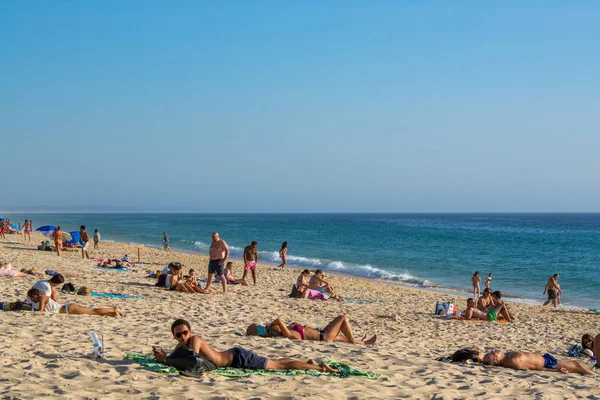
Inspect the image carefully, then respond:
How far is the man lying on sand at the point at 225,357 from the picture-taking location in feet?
21.2

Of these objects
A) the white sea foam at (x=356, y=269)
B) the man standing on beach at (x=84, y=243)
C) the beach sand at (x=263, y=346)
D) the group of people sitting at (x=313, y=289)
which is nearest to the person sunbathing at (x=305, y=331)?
the beach sand at (x=263, y=346)

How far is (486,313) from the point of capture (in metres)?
13.8

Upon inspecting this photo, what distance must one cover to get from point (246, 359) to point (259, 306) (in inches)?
272

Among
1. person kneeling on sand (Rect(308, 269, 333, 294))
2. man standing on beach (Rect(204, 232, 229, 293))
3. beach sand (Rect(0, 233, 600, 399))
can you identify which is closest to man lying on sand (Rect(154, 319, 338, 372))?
beach sand (Rect(0, 233, 600, 399))

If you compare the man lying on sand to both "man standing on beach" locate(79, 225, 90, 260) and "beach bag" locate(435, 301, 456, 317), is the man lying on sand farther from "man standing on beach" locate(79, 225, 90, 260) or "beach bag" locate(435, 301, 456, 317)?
"man standing on beach" locate(79, 225, 90, 260)

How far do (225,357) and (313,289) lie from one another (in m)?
9.17

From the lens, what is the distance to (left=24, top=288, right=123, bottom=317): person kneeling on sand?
9812mm

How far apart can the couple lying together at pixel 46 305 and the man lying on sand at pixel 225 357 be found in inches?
156

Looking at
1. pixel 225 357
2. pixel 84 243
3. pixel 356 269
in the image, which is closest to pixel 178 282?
pixel 225 357

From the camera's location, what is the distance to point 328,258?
38.4 meters

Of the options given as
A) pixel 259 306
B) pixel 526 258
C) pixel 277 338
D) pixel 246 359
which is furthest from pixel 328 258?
pixel 246 359

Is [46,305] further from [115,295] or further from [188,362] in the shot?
[188,362]

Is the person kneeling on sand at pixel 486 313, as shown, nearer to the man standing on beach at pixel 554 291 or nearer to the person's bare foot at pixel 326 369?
the man standing on beach at pixel 554 291

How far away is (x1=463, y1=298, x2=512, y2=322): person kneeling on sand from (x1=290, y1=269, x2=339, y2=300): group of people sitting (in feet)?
11.7
